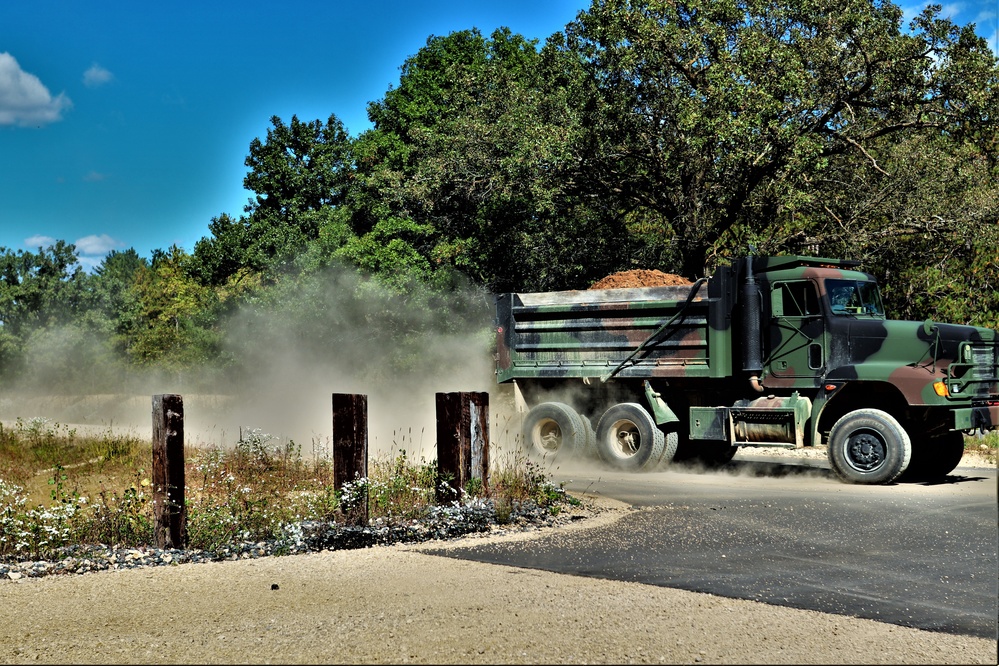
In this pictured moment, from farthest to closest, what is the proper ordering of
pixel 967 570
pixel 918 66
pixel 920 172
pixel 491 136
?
pixel 491 136
pixel 920 172
pixel 918 66
pixel 967 570

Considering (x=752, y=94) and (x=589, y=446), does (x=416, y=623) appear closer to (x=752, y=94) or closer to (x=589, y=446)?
(x=589, y=446)

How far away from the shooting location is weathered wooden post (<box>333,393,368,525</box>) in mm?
9617

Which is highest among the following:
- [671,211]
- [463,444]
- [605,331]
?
[671,211]

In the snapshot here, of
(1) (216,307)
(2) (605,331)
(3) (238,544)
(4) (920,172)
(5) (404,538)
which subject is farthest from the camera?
(1) (216,307)

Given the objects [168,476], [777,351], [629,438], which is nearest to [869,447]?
[777,351]

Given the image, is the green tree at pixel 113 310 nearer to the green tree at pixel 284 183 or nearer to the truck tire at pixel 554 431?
the green tree at pixel 284 183

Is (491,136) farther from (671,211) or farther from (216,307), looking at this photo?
(216,307)

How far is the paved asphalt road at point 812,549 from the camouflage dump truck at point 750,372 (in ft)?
4.10

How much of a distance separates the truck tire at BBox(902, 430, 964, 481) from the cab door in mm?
1810

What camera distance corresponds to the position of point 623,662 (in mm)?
5293

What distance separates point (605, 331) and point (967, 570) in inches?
362

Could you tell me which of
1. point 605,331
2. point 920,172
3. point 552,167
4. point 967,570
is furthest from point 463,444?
point 920,172

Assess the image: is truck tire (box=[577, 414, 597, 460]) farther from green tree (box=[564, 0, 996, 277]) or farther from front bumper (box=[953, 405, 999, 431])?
green tree (box=[564, 0, 996, 277])

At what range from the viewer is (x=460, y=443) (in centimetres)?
1040
